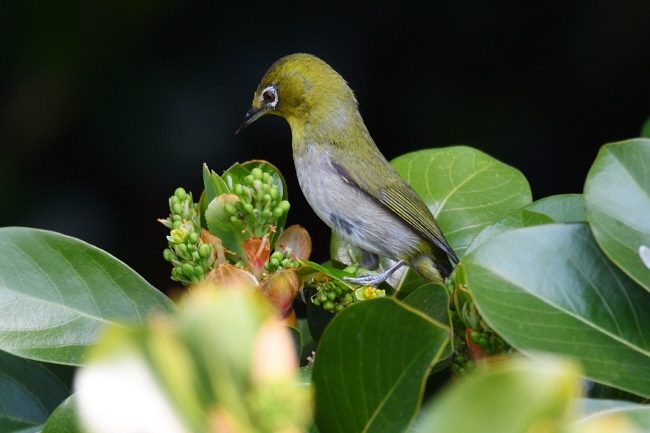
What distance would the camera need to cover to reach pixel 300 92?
264 cm

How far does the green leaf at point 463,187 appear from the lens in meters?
1.71

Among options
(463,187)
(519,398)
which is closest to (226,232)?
(463,187)

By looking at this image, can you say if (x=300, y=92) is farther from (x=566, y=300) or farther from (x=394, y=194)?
(x=566, y=300)

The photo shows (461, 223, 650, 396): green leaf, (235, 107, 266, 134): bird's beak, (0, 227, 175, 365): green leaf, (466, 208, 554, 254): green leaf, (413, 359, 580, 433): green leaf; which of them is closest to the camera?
(413, 359, 580, 433): green leaf

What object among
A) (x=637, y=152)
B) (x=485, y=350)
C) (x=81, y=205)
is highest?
(x=637, y=152)

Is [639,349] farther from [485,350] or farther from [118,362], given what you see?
[118,362]

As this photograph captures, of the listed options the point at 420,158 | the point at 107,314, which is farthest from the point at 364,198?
the point at 107,314

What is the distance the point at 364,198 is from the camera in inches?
98.7

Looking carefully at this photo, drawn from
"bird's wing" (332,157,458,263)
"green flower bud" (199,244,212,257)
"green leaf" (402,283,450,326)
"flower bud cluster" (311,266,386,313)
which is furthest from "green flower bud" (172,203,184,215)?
"bird's wing" (332,157,458,263)

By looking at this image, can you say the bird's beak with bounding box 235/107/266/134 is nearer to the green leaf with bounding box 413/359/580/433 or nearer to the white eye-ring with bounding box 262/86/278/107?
the white eye-ring with bounding box 262/86/278/107

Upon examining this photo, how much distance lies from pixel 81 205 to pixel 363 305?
Result: 2925 mm

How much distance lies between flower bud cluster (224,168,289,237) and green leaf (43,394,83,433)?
41cm

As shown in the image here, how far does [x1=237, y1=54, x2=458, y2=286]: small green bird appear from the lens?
227 cm

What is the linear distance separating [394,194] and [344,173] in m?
0.20
